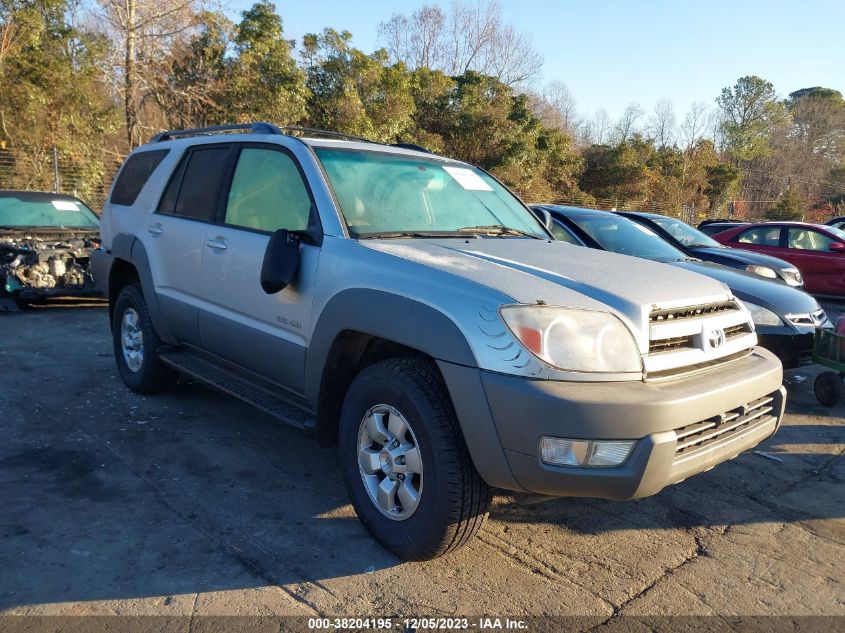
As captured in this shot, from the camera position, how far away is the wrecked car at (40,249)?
845 centimetres

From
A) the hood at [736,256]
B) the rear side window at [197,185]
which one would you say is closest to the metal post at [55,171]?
the rear side window at [197,185]

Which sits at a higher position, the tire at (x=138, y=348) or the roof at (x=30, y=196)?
the roof at (x=30, y=196)

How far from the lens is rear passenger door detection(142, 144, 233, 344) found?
443 cm

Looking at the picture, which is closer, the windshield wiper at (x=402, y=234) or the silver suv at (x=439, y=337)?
the silver suv at (x=439, y=337)

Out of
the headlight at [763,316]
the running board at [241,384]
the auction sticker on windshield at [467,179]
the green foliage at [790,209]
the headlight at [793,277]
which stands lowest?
the running board at [241,384]

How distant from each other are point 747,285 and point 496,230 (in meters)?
3.23

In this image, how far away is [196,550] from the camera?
10.1 ft

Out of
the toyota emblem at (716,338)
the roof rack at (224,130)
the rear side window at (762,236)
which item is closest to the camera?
the toyota emblem at (716,338)

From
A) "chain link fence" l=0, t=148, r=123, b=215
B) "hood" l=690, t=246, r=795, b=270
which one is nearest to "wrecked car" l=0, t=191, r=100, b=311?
"chain link fence" l=0, t=148, r=123, b=215

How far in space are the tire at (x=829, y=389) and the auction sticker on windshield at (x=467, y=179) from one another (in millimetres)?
3546

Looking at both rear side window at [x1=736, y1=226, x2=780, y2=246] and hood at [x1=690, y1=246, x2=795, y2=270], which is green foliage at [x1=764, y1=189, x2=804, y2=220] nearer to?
rear side window at [x1=736, y1=226, x2=780, y2=246]

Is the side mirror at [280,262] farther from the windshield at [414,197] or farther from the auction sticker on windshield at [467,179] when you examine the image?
the auction sticker on windshield at [467,179]

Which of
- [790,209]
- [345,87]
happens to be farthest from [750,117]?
[345,87]

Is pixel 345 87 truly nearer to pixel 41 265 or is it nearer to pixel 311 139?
pixel 41 265
